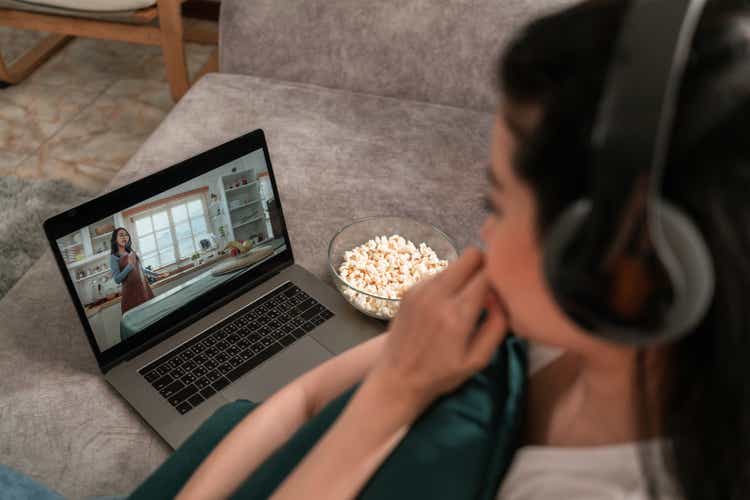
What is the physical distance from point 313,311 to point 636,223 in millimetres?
813

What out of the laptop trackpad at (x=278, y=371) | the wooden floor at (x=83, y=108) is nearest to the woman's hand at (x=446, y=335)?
the laptop trackpad at (x=278, y=371)

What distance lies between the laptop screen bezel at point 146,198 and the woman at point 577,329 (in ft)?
1.64

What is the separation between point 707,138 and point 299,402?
0.56 m

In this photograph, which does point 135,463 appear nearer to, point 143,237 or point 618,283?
point 143,237

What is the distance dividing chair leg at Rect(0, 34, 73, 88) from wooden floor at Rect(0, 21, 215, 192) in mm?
24

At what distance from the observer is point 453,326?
0.62m

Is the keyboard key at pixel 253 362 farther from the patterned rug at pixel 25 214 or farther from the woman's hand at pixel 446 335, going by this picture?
the patterned rug at pixel 25 214

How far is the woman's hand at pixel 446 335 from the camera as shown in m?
0.62

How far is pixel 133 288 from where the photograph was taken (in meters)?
1.07

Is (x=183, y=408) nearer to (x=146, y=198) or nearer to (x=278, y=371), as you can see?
(x=278, y=371)

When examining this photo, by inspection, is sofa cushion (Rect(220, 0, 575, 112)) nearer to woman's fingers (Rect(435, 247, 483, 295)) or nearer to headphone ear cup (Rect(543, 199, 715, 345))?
woman's fingers (Rect(435, 247, 483, 295))

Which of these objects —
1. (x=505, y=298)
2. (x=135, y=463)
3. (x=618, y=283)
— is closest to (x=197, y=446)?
(x=135, y=463)

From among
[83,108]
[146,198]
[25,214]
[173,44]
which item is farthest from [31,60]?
[146,198]

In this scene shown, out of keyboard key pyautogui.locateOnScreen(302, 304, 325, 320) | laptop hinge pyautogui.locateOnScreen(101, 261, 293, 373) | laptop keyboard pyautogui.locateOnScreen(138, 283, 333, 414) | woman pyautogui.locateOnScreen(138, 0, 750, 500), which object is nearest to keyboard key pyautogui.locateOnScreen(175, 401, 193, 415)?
laptop keyboard pyautogui.locateOnScreen(138, 283, 333, 414)
